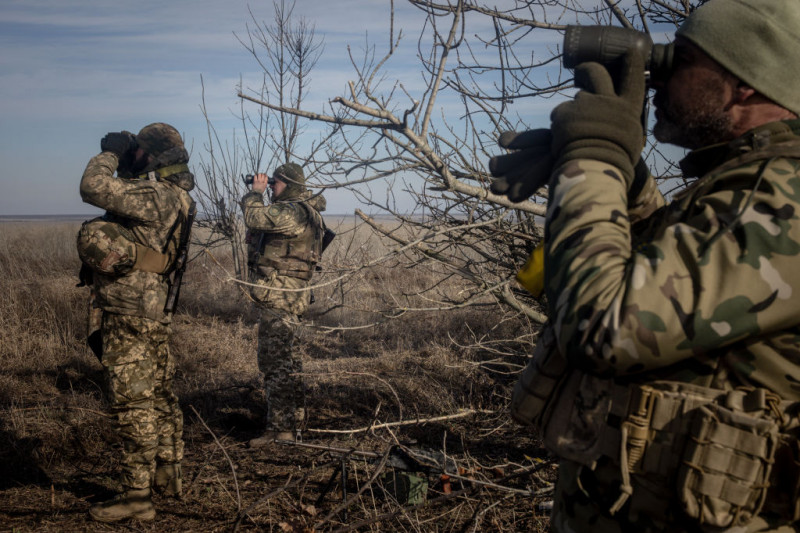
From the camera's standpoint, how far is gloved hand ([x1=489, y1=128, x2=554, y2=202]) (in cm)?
123

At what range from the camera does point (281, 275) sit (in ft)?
18.2

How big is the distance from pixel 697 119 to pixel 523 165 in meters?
0.37

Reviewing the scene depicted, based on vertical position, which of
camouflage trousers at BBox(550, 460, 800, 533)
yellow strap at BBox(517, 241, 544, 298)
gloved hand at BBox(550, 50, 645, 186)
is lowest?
camouflage trousers at BBox(550, 460, 800, 533)

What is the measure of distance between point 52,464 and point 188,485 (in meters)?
1.25

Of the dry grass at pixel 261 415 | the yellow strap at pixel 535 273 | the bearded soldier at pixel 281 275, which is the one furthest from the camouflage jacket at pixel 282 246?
the yellow strap at pixel 535 273

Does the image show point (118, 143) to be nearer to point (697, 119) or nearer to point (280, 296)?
point (280, 296)

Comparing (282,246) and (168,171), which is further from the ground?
(168,171)

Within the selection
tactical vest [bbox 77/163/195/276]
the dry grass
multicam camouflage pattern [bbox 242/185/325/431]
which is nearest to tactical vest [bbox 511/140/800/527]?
the dry grass

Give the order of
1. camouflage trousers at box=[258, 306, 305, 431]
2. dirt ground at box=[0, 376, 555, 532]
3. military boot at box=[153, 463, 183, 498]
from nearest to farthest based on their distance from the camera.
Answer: dirt ground at box=[0, 376, 555, 532]
military boot at box=[153, 463, 183, 498]
camouflage trousers at box=[258, 306, 305, 431]

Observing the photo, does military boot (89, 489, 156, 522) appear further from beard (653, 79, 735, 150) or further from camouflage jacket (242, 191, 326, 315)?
beard (653, 79, 735, 150)

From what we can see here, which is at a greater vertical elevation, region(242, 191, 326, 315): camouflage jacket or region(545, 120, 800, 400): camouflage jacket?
region(545, 120, 800, 400): camouflage jacket

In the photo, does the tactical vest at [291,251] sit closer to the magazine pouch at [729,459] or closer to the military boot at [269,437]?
the military boot at [269,437]

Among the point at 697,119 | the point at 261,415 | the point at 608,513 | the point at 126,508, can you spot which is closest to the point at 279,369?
the point at 261,415

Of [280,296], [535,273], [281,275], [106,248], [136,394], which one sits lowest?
[136,394]
